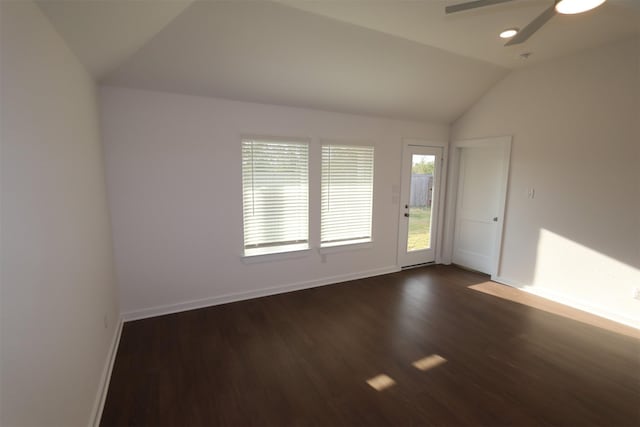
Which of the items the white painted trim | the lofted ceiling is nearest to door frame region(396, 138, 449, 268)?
the lofted ceiling

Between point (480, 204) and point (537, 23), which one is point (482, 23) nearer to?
point (537, 23)

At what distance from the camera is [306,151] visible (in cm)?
377

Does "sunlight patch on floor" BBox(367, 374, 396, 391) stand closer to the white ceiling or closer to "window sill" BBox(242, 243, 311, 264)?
"window sill" BBox(242, 243, 311, 264)

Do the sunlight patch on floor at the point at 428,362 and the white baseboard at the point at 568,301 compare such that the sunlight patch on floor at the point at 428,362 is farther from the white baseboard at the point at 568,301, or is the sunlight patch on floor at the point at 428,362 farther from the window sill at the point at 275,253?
the white baseboard at the point at 568,301

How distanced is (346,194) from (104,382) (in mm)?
3175

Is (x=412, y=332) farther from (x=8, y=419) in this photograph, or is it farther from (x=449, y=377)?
(x=8, y=419)

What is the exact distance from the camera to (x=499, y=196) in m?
4.28

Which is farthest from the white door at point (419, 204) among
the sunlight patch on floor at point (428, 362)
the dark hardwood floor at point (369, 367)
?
the sunlight patch on floor at point (428, 362)

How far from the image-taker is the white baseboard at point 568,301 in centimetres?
316

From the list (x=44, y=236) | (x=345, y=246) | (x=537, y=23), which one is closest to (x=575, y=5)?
(x=537, y=23)

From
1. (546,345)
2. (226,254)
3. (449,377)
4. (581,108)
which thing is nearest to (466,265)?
(546,345)

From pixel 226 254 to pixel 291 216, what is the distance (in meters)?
0.92

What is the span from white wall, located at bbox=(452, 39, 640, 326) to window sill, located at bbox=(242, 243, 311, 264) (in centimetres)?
291

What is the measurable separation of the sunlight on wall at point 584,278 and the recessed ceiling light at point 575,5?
2.90m
